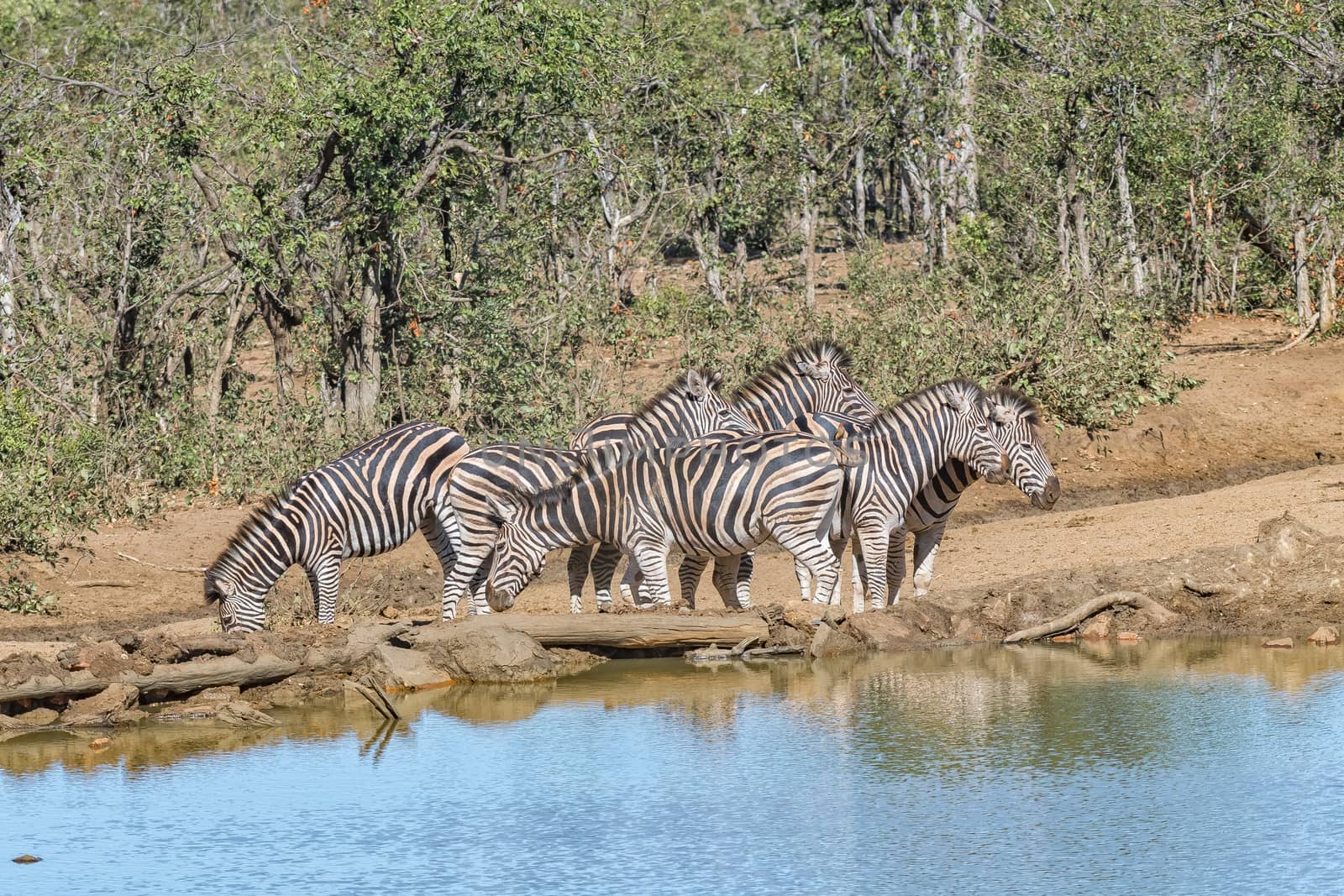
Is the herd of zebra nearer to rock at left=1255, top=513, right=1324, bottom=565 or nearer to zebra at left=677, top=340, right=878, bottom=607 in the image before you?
zebra at left=677, top=340, right=878, bottom=607

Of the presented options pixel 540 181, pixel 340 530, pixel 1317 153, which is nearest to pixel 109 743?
pixel 340 530

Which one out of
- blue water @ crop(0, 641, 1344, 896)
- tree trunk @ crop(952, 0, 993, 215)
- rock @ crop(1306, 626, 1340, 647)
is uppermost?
tree trunk @ crop(952, 0, 993, 215)

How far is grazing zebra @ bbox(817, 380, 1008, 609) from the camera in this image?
41.0 feet

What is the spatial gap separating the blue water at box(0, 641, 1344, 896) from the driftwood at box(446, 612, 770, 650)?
48cm

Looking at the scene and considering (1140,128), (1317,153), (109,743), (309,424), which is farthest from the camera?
(1317,153)

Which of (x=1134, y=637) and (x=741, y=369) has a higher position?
(x=741, y=369)

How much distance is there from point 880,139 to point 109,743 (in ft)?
68.8

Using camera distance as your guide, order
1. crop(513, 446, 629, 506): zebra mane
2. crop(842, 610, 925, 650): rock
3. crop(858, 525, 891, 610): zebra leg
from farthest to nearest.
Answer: crop(858, 525, 891, 610): zebra leg → crop(513, 446, 629, 506): zebra mane → crop(842, 610, 925, 650): rock

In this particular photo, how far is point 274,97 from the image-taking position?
18172 mm

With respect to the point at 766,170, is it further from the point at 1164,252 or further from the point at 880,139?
the point at 1164,252

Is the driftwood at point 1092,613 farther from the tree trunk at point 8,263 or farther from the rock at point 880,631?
the tree trunk at point 8,263

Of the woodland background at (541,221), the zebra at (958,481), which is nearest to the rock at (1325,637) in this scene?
the zebra at (958,481)

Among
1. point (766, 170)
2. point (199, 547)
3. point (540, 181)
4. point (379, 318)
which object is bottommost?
point (199, 547)

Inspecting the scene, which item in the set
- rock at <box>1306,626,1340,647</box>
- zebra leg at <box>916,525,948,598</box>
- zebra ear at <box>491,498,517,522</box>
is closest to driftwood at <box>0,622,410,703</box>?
zebra ear at <box>491,498,517,522</box>
